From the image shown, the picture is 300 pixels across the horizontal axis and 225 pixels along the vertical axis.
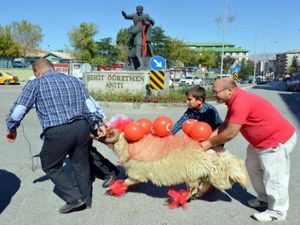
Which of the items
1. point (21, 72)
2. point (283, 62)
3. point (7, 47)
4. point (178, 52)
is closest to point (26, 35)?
point (7, 47)

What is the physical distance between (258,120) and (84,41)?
58513 millimetres

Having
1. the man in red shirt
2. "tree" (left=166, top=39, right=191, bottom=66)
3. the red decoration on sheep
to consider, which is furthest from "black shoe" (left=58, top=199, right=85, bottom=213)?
"tree" (left=166, top=39, right=191, bottom=66)

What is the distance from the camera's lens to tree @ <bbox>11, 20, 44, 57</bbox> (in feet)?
192

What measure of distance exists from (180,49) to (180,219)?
63.5 metres

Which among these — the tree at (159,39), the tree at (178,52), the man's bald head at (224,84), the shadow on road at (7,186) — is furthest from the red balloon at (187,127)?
the tree at (159,39)

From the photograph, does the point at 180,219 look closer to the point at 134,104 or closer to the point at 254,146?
the point at 254,146

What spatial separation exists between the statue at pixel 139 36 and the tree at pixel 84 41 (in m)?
44.3

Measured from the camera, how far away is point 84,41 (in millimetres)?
59219

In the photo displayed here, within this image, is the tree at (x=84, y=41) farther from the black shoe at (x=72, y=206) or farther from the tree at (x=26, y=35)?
the black shoe at (x=72, y=206)

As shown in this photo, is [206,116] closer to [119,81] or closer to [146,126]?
[146,126]

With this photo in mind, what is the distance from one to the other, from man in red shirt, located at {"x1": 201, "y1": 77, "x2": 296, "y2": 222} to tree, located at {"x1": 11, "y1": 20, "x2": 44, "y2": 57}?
60.1 metres

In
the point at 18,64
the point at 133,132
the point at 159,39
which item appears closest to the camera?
the point at 133,132

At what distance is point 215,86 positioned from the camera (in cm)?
361

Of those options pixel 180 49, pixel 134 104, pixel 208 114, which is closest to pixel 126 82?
pixel 134 104
